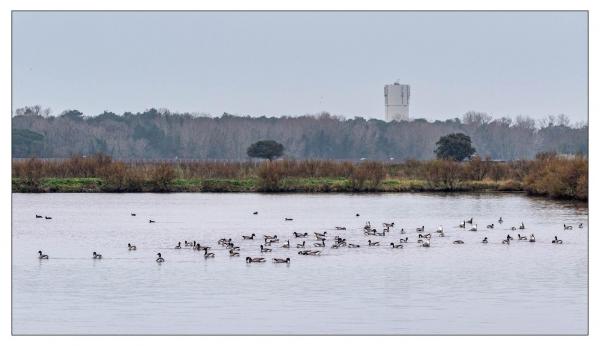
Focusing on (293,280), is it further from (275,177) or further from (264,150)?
(264,150)

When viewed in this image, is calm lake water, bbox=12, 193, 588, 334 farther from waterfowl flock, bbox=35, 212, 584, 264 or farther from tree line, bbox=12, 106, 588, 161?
tree line, bbox=12, 106, 588, 161

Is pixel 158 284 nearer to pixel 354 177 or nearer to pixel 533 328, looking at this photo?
pixel 533 328

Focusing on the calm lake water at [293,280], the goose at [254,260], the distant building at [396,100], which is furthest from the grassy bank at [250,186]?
the distant building at [396,100]

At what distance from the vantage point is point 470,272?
968 inches

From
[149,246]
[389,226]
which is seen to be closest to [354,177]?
[389,226]

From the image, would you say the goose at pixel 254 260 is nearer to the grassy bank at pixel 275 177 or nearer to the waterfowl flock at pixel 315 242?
the waterfowl flock at pixel 315 242

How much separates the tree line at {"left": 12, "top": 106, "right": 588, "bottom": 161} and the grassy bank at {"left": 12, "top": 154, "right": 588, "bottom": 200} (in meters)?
47.8

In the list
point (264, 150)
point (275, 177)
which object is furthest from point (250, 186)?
point (264, 150)

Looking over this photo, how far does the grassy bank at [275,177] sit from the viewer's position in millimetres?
55969

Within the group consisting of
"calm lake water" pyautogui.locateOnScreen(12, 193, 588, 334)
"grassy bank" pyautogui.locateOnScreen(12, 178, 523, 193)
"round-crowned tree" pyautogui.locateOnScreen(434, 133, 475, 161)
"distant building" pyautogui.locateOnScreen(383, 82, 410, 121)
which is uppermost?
"distant building" pyautogui.locateOnScreen(383, 82, 410, 121)

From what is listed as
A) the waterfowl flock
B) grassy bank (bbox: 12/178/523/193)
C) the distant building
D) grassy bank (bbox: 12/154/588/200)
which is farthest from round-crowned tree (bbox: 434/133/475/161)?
the waterfowl flock

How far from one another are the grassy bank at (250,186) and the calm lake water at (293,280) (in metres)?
16.2

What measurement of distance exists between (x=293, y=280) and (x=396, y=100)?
308ft

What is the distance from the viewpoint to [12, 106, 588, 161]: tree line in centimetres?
11144
